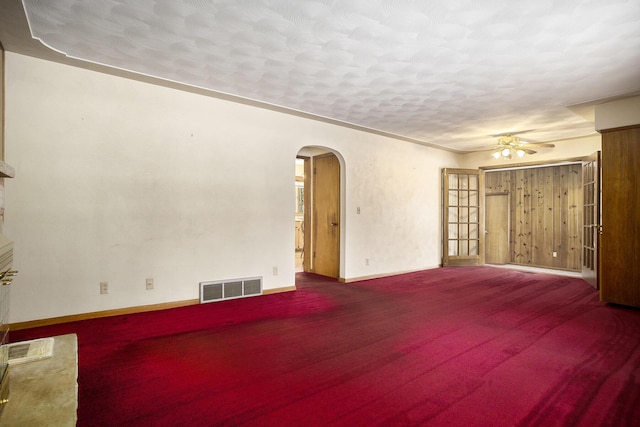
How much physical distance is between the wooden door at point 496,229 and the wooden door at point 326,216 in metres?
4.34

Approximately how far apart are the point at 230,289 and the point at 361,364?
2.32 m

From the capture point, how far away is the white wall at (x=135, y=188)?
3219mm

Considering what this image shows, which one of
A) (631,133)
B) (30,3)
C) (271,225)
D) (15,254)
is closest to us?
(30,3)

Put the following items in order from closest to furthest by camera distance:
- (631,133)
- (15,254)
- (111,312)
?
(15,254) → (111,312) → (631,133)

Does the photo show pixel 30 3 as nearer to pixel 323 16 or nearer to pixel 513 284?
pixel 323 16

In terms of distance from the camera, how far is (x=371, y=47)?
2.96 m

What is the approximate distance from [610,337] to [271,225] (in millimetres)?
3888

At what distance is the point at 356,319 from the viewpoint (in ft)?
12.1

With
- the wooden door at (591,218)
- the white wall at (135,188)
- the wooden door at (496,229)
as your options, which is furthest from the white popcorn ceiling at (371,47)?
the wooden door at (496,229)


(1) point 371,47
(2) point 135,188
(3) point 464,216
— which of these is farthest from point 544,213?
(2) point 135,188

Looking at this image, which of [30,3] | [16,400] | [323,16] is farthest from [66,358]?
[323,16]

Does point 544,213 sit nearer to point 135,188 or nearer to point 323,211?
point 323,211

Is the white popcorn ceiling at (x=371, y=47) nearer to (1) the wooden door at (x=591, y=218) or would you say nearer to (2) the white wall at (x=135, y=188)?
(2) the white wall at (x=135, y=188)

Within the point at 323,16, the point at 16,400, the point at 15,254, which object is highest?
the point at 323,16
